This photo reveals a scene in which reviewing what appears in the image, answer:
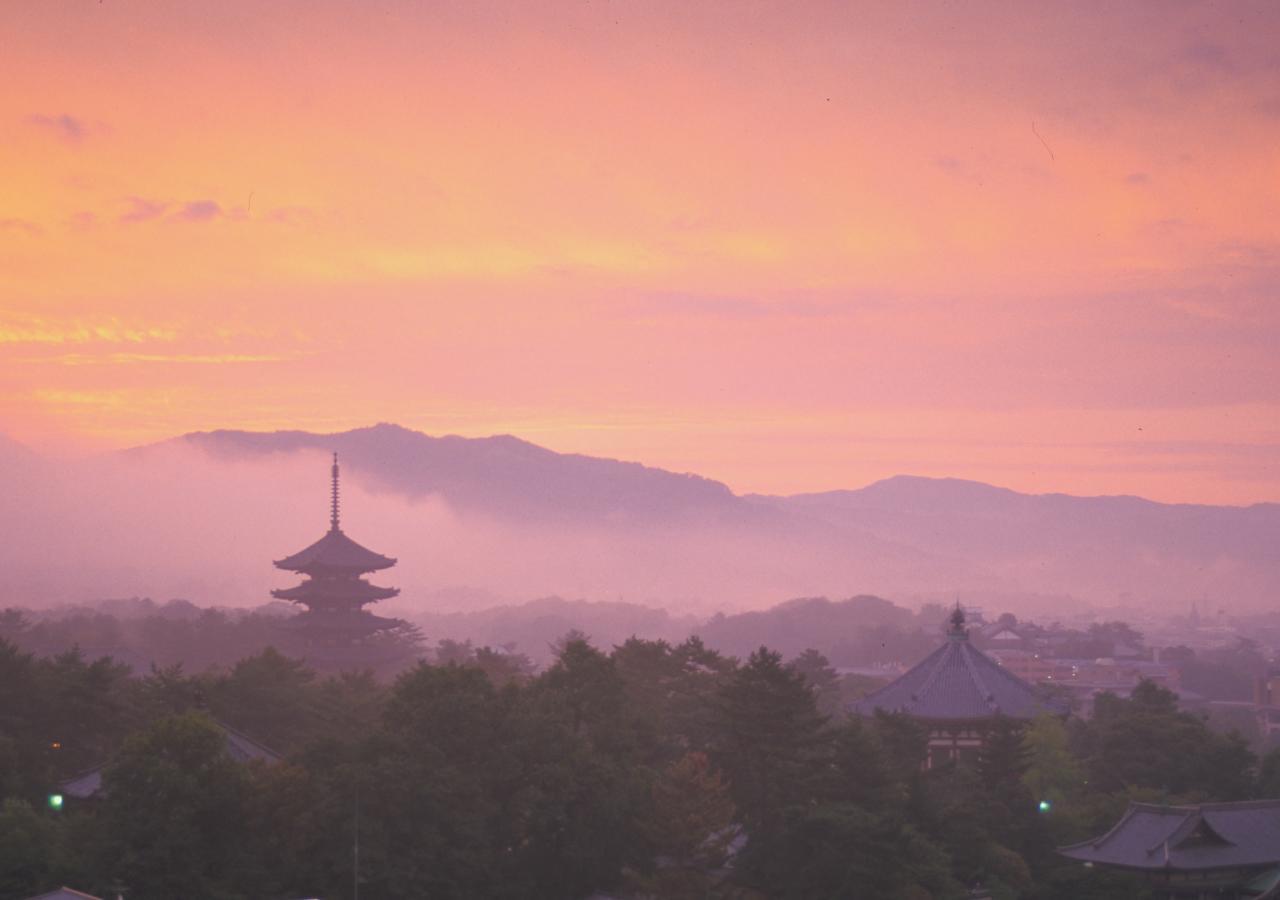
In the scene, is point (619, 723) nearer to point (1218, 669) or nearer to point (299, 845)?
point (299, 845)

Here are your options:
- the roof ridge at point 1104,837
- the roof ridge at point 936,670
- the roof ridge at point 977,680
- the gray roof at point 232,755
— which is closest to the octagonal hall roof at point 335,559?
the roof ridge at point 936,670

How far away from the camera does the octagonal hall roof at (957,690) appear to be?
49656 mm

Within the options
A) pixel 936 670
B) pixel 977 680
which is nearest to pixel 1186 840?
pixel 977 680

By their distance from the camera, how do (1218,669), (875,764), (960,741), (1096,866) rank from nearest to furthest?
(875,764) < (1096,866) < (960,741) < (1218,669)

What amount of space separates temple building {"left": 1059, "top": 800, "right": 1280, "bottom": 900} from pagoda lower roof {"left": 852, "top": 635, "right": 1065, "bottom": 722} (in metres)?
7.58

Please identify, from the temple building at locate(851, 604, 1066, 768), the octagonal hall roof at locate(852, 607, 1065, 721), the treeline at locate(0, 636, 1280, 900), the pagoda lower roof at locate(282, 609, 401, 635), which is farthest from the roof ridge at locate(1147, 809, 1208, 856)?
the pagoda lower roof at locate(282, 609, 401, 635)

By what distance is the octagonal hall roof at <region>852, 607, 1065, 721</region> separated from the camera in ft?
163

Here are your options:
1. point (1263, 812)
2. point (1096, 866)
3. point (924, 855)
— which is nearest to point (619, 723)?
point (924, 855)

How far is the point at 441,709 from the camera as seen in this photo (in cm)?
3694

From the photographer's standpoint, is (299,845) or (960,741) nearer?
(299,845)

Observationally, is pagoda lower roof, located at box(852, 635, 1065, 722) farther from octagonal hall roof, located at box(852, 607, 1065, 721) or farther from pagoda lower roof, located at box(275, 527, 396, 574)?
pagoda lower roof, located at box(275, 527, 396, 574)

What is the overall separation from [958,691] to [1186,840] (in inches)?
412

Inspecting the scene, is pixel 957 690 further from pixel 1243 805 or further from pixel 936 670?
pixel 1243 805

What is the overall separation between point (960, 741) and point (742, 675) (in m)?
12.1
